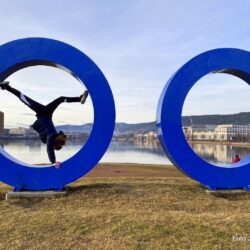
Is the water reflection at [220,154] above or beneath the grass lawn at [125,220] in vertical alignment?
beneath

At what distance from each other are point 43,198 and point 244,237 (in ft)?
17.7

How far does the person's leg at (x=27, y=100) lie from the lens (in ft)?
32.4

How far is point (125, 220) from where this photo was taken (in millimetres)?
7055

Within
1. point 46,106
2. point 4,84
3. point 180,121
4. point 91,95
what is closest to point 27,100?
point 46,106

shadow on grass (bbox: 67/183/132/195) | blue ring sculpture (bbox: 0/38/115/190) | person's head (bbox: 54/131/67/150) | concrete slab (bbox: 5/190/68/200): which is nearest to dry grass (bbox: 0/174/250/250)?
shadow on grass (bbox: 67/183/132/195)

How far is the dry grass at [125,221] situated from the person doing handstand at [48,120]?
4.62ft

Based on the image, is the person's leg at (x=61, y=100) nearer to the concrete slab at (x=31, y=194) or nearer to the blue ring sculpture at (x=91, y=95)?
the blue ring sculpture at (x=91, y=95)

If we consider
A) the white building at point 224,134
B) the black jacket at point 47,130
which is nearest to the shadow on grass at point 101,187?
the black jacket at point 47,130

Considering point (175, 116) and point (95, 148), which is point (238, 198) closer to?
point (175, 116)

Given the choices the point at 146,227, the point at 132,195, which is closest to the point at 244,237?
the point at 146,227

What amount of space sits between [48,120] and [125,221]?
171 inches

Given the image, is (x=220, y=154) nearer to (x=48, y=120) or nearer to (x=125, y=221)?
(x=48, y=120)

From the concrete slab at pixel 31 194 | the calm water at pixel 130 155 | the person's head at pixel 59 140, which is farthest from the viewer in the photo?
the calm water at pixel 130 155

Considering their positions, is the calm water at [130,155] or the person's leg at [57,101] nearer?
the person's leg at [57,101]
